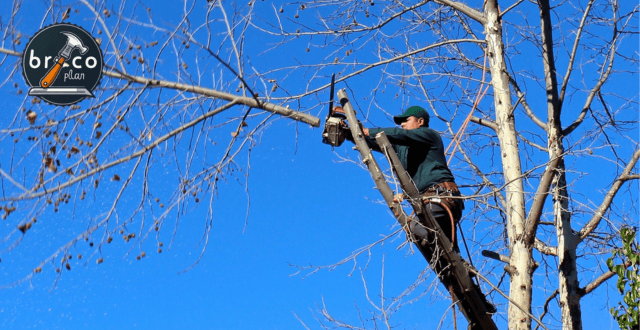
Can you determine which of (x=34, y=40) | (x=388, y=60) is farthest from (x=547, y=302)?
(x=34, y=40)

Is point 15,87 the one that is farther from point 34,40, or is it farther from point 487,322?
point 487,322

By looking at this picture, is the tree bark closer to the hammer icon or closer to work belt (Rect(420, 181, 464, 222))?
work belt (Rect(420, 181, 464, 222))

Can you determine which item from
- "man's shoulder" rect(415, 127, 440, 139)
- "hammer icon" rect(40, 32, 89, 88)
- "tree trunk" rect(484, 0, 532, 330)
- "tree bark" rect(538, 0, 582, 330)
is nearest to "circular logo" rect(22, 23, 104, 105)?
"hammer icon" rect(40, 32, 89, 88)

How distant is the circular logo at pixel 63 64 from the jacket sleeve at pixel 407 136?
227 cm

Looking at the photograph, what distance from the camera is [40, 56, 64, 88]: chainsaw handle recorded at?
5625mm

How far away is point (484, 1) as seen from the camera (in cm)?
774

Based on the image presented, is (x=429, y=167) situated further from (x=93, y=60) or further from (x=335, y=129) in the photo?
(x=93, y=60)

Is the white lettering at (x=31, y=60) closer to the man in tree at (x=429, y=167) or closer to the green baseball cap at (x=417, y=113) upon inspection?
the man in tree at (x=429, y=167)

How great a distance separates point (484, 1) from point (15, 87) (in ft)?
17.0

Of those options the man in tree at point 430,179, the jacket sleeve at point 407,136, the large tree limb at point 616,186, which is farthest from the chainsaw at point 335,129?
the large tree limb at point 616,186

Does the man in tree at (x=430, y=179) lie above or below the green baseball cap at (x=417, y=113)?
below

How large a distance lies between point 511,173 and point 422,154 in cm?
139

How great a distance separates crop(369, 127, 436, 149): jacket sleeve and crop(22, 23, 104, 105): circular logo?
7.46ft

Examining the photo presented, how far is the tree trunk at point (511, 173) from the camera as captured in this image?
6652 millimetres
